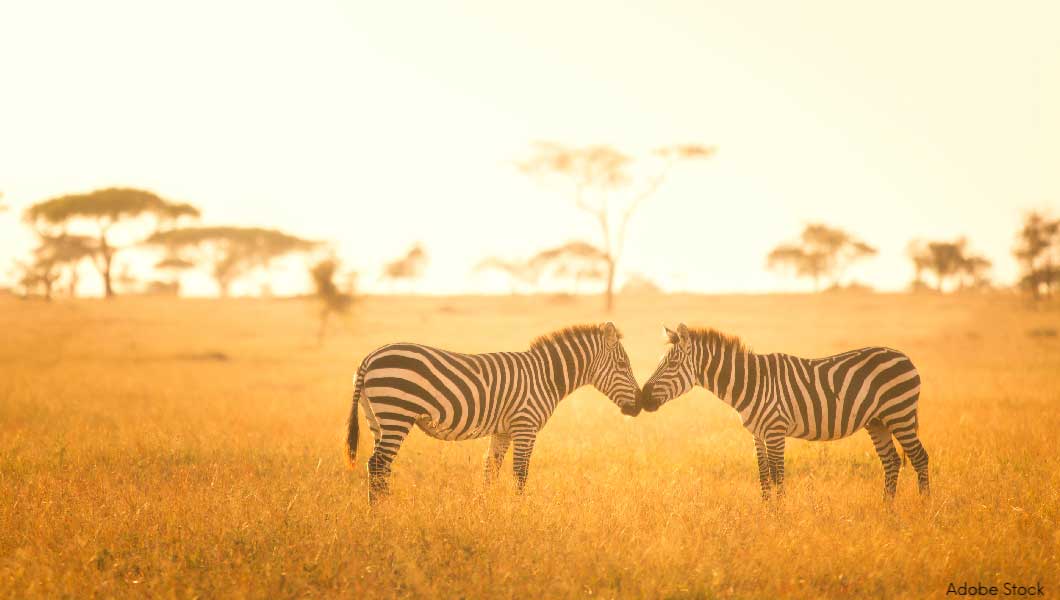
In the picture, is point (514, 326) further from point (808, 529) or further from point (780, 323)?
point (808, 529)

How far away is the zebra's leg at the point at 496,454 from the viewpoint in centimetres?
928

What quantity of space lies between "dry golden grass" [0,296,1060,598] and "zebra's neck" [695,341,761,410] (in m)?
1.22

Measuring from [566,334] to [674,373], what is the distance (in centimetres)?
152

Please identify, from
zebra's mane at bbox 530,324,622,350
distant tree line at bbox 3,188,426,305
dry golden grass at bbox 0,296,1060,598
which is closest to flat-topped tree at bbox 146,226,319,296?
distant tree line at bbox 3,188,426,305

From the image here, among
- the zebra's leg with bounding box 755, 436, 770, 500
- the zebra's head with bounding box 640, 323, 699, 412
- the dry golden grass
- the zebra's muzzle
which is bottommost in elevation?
the dry golden grass

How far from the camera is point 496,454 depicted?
9.48 meters

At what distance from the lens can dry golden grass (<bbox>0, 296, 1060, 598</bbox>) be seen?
622cm

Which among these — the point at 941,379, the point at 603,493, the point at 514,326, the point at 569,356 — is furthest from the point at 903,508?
the point at 514,326

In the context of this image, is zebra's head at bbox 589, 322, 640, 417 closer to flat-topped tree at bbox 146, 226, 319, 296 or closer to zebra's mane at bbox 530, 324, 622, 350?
zebra's mane at bbox 530, 324, 622, 350

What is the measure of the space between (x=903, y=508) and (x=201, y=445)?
32.6ft

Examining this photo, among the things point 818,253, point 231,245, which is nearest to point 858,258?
point 818,253

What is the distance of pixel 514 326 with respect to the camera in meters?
43.3

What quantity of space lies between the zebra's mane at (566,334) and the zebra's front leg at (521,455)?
124cm

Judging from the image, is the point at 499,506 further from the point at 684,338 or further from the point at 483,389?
the point at 684,338
